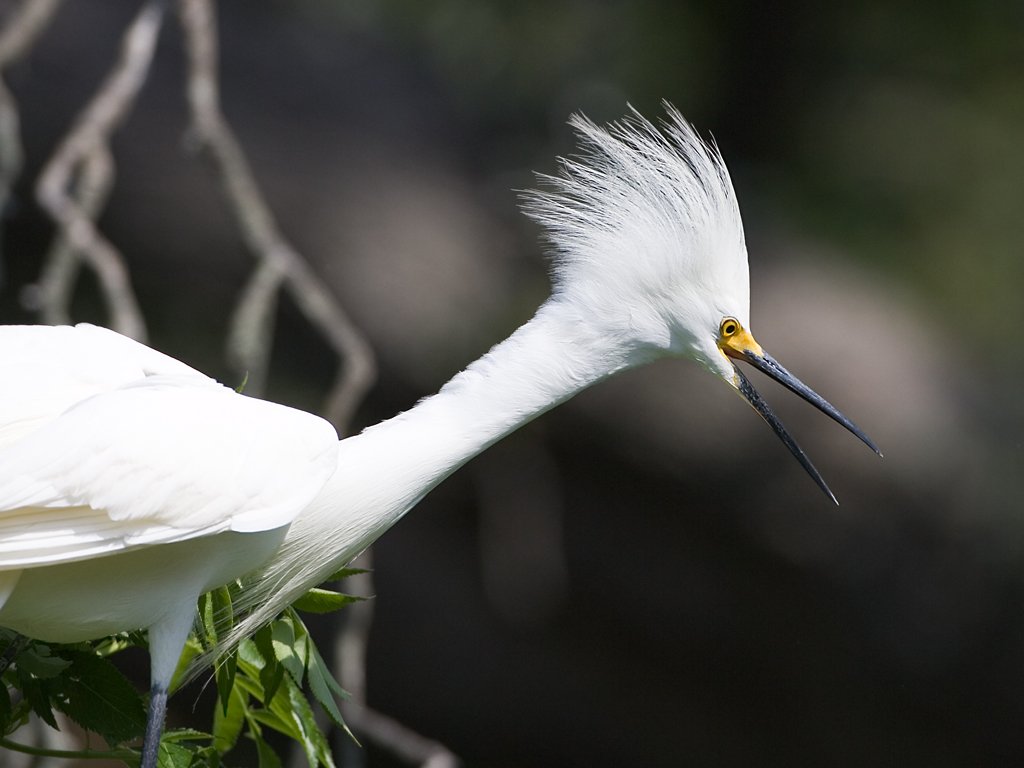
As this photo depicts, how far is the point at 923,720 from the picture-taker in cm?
320

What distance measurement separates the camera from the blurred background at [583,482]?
2955mm

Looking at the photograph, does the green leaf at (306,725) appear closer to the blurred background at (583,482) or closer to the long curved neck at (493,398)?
the long curved neck at (493,398)

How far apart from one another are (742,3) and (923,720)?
2272 mm

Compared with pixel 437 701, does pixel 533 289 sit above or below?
above

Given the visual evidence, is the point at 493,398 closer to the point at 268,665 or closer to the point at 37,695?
the point at 268,665

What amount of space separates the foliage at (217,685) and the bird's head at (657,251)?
43 cm

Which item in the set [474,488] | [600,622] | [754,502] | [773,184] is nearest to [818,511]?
[754,502]

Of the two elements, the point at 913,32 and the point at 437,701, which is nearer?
the point at 437,701

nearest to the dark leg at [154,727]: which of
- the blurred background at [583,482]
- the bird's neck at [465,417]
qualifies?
the bird's neck at [465,417]

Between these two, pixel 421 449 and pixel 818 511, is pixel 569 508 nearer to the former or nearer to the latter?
pixel 818 511

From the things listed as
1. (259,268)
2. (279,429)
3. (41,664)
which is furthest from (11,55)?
(41,664)

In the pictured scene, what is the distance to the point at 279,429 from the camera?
123cm

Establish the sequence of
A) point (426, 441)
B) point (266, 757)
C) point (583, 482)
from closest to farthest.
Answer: point (266, 757) < point (426, 441) < point (583, 482)

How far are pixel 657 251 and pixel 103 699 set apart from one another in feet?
2.45
